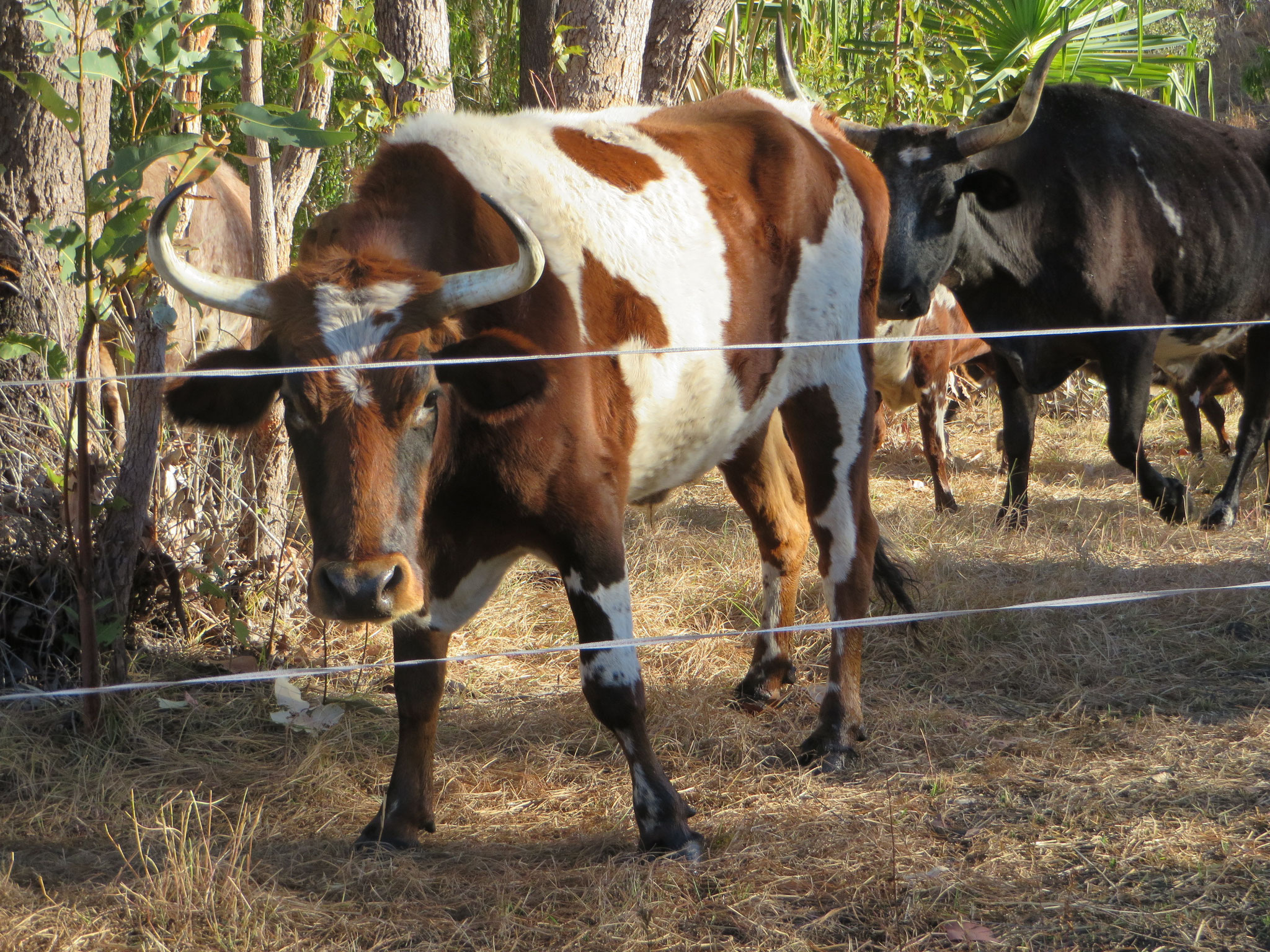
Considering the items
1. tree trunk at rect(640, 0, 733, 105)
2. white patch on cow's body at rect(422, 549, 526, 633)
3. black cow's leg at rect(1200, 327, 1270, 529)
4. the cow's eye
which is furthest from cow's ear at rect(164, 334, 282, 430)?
black cow's leg at rect(1200, 327, 1270, 529)

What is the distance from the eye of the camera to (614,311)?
10.9 feet

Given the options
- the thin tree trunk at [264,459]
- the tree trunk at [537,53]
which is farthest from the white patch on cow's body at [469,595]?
the tree trunk at [537,53]

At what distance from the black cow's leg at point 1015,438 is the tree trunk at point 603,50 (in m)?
2.60

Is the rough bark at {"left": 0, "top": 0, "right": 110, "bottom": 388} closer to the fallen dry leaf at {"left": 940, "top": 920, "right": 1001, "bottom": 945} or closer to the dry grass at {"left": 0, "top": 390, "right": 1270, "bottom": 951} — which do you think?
the dry grass at {"left": 0, "top": 390, "right": 1270, "bottom": 951}

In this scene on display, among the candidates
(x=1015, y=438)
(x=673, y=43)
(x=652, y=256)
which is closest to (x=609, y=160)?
(x=652, y=256)

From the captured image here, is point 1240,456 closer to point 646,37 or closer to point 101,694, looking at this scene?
point 646,37

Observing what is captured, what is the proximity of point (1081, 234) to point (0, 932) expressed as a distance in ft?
16.8

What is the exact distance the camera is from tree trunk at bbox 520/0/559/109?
5754 millimetres

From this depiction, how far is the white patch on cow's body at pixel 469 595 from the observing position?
3289mm

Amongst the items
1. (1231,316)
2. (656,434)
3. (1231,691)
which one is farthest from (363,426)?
(1231,316)

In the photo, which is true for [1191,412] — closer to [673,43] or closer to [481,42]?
[673,43]

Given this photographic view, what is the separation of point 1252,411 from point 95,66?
605 centimetres

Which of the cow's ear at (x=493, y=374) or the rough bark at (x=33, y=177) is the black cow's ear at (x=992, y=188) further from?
the rough bark at (x=33, y=177)

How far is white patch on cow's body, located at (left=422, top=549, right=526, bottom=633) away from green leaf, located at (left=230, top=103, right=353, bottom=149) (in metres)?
1.20
